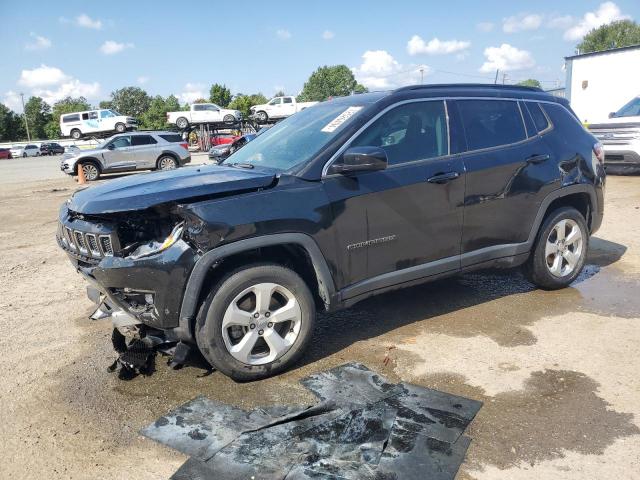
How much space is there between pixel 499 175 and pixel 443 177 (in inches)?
25.4

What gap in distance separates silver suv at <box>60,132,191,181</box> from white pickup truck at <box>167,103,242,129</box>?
14.7 m

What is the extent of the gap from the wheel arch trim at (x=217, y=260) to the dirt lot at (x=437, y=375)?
0.52 meters

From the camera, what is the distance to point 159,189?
330cm

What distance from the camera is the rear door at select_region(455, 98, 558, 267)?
4234mm

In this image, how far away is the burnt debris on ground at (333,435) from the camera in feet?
8.23

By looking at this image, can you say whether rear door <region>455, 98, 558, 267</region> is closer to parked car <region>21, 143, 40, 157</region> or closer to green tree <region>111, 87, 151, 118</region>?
parked car <region>21, 143, 40, 157</region>

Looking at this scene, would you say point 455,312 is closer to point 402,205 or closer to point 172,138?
point 402,205

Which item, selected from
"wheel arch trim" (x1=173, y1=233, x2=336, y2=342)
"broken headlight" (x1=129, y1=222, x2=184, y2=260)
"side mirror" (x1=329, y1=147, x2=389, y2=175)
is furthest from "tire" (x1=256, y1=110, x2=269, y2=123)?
"broken headlight" (x1=129, y1=222, x2=184, y2=260)

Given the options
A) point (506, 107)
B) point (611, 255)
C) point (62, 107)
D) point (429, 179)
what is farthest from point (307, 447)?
point (62, 107)

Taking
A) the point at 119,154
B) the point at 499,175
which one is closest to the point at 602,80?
the point at 119,154

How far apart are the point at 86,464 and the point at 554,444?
8.03 feet

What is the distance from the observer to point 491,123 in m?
4.45

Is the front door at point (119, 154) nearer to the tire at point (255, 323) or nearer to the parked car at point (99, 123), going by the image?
the tire at point (255, 323)

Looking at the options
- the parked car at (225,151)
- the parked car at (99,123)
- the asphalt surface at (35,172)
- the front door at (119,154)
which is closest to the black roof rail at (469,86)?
the parked car at (225,151)
